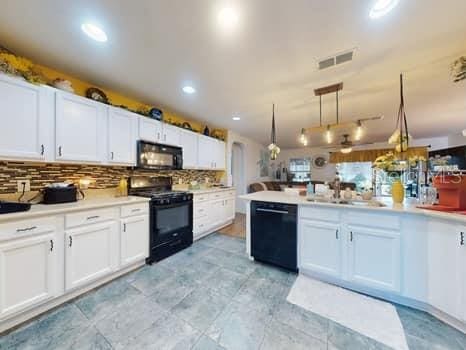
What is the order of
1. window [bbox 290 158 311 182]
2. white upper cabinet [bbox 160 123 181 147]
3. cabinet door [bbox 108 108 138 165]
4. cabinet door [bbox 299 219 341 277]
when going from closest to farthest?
1. cabinet door [bbox 299 219 341 277]
2. cabinet door [bbox 108 108 138 165]
3. white upper cabinet [bbox 160 123 181 147]
4. window [bbox 290 158 311 182]

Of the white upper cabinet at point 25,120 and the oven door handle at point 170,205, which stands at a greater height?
the white upper cabinet at point 25,120

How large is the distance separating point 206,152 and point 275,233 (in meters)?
2.42

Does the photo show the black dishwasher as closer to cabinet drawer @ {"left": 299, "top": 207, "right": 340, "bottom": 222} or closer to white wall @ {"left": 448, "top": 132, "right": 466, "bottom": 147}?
cabinet drawer @ {"left": 299, "top": 207, "right": 340, "bottom": 222}

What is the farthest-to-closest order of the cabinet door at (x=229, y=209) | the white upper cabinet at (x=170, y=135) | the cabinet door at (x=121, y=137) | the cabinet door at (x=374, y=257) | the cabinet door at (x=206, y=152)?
the cabinet door at (x=229, y=209) < the cabinet door at (x=206, y=152) < the white upper cabinet at (x=170, y=135) < the cabinet door at (x=121, y=137) < the cabinet door at (x=374, y=257)

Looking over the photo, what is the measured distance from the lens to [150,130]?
3.02 metres

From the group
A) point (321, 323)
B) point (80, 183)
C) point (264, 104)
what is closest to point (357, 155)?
point (264, 104)

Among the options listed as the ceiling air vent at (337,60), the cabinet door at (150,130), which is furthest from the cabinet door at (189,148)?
the ceiling air vent at (337,60)

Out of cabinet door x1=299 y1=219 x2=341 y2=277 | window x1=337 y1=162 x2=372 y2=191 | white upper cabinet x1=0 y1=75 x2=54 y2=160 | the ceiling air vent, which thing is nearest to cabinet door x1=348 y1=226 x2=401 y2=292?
cabinet door x1=299 y1=219 x2=341 y2=277

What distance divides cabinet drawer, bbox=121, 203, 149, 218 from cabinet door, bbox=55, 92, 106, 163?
681 mm

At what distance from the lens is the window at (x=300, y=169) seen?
27.4ft

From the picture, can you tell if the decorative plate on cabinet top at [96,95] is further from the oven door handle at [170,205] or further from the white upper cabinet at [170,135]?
the oven door handle at [170,205]

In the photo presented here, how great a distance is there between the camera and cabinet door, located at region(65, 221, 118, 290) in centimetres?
187

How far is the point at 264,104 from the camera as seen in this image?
324 cm

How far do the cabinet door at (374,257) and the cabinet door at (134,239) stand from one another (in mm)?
2507
